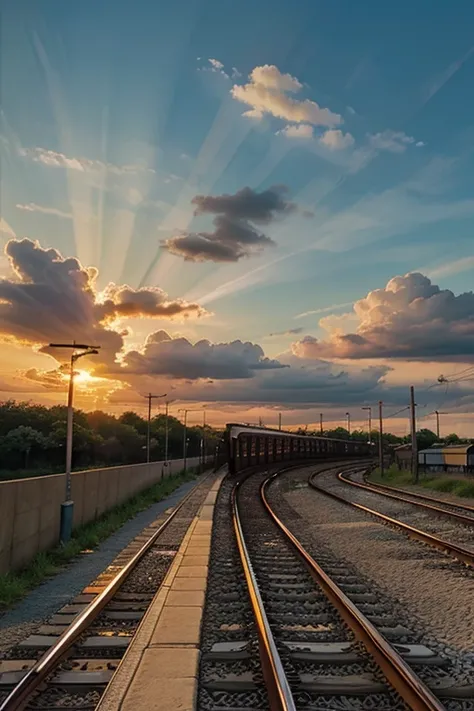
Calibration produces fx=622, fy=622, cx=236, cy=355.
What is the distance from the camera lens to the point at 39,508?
14.4 meters

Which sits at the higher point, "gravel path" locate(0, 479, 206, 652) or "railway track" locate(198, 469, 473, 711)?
"railway track" locate(198, 469, 473, 711)

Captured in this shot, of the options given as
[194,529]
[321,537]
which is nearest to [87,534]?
[194,529]

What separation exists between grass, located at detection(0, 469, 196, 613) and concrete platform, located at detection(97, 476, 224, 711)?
2.48m

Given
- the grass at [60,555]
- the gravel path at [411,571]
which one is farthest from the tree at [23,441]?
the gravel path at [411,571]

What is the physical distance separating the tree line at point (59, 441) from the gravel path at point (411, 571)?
6312 centimetres

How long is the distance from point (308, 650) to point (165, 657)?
150 centimetres

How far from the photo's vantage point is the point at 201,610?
8133 millimetres

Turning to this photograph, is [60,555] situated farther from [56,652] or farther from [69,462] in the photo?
[56,652]

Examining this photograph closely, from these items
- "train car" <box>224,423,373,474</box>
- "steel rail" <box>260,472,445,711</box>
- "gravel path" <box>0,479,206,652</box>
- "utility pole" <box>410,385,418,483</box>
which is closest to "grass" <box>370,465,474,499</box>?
"utility pole" <box>410,385,418,483</box>

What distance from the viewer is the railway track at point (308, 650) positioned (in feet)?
17.3

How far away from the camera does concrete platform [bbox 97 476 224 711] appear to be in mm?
5117

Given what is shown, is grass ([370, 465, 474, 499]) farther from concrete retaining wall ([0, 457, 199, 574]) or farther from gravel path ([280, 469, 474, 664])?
concrete retaining wall ([0, 457, 199, 574])

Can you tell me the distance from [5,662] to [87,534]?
11201 millimetres

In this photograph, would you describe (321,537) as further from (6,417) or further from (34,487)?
(6,417)
